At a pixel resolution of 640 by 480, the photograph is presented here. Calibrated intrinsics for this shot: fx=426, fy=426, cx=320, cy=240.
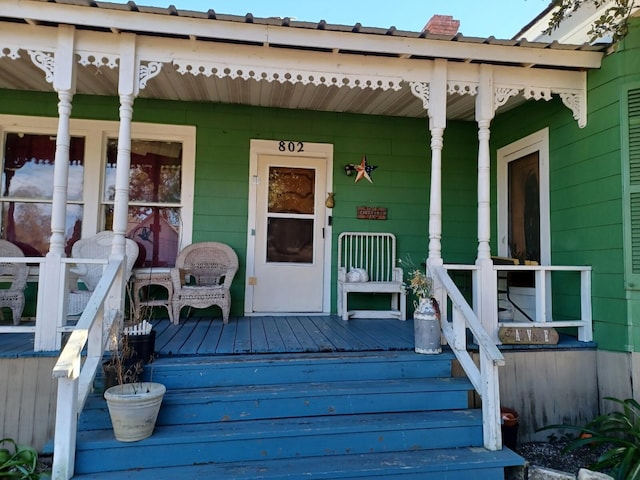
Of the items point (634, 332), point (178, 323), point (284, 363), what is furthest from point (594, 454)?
point (178, 323)

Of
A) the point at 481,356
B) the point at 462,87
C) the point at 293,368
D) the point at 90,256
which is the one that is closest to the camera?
the point at 481,356

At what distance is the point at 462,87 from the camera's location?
353 centimetres

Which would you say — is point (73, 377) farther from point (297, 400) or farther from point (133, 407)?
point (297, 400)

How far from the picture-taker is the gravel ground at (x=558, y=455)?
281cm

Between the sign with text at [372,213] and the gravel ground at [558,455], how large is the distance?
8.34 feet

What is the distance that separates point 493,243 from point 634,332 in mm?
1832

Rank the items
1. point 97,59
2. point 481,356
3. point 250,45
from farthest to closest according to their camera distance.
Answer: point 250,45
point 97,59
point 481,356

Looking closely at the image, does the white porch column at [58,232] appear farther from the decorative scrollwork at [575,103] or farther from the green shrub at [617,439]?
the decorative scrollwork at [575,103]

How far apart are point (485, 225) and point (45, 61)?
11.6 feet

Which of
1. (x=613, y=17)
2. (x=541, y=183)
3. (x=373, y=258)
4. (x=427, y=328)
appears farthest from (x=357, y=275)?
(x=613, y=17)

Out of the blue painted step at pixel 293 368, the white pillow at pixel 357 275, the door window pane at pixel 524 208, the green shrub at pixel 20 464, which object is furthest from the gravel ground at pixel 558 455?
the green shrub at pixel 20 464

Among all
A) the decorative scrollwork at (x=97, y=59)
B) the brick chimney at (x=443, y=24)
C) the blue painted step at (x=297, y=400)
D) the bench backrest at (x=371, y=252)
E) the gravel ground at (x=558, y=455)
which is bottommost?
the gravel ground at (x=558, y=455)

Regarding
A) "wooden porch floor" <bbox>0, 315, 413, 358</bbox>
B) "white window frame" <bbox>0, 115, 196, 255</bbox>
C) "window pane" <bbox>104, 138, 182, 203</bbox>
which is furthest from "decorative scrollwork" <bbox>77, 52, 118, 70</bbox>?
"wooden porch floor" <bbox>0, 315, 413, 358</bbox>

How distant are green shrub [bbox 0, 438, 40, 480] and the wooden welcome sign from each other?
3.23m
